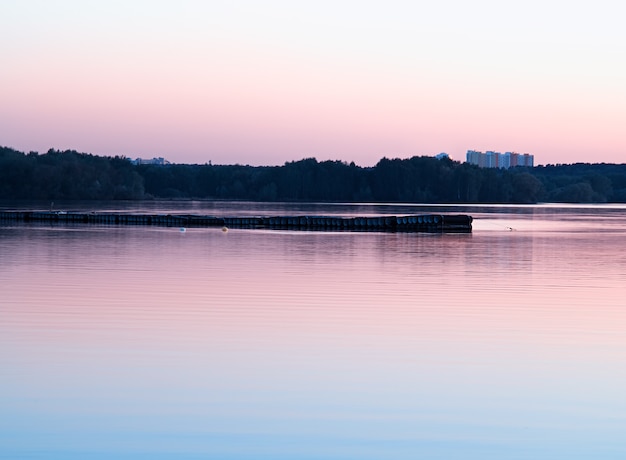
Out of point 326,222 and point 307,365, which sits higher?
point 326,222

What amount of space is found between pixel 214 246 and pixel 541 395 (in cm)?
4176

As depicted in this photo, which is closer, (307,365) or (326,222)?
(307,365)

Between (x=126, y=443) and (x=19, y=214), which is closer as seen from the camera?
(x=126, y=443)

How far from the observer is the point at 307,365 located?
17.8m

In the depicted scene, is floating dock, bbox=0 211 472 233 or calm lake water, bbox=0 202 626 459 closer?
calm lake water, bbox=0 202 626 459

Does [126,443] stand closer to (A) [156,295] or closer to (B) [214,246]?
(A) [156,295]

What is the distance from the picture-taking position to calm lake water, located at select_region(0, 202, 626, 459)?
12711mm

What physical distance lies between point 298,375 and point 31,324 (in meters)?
7.68

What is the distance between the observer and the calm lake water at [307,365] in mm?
12711

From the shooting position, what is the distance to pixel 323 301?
28.0 m

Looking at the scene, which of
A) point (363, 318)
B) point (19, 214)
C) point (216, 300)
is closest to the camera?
point (363, 318)

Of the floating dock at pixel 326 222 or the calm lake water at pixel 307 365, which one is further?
the floating dock at pixel 326 222

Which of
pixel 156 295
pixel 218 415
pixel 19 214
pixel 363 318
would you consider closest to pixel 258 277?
pixel 156 295

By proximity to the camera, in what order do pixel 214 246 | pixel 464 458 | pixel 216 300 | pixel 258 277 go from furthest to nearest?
pixel 214 246
pixel 258 277
pixel 216 300
pixel 464 458
